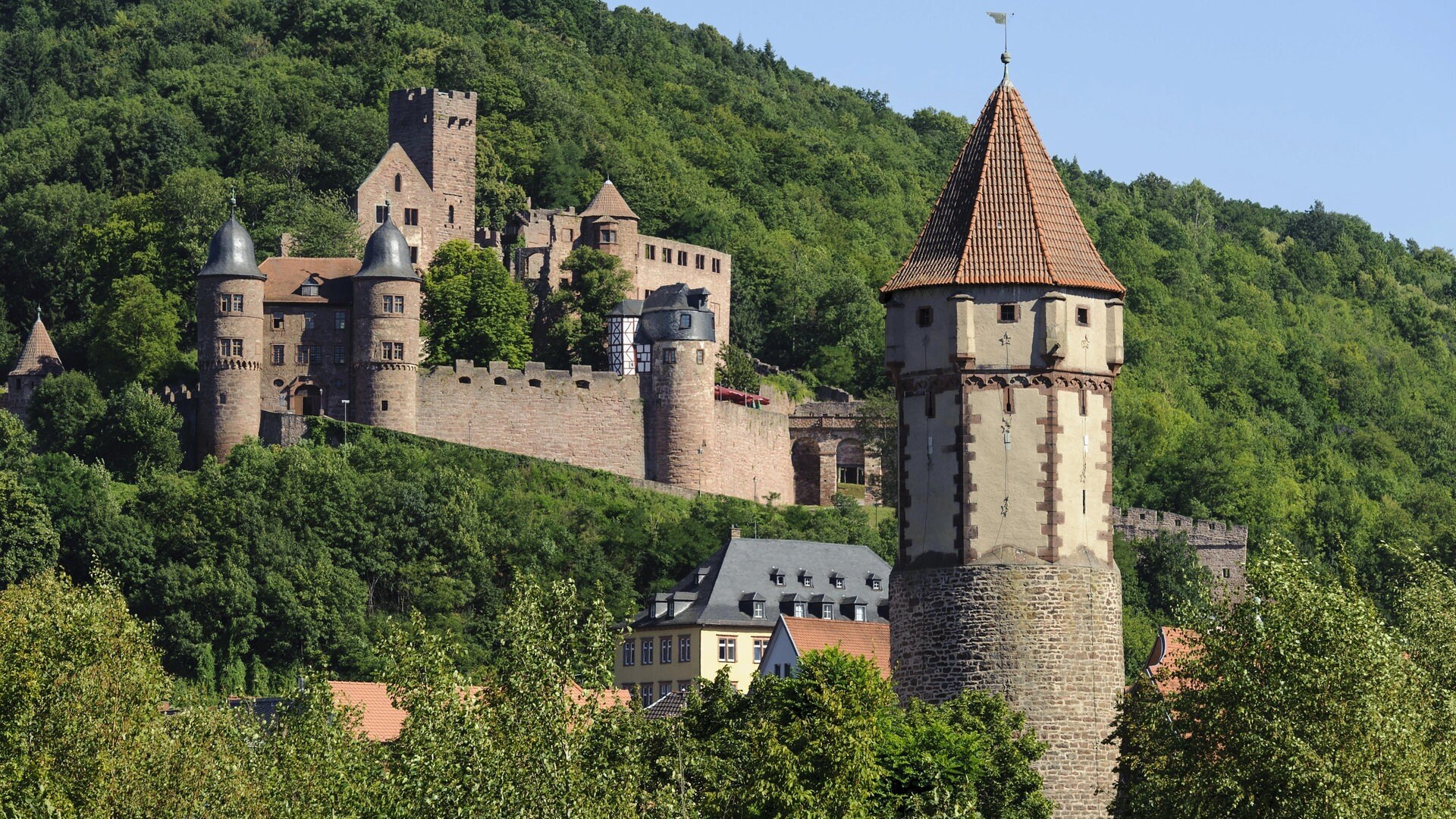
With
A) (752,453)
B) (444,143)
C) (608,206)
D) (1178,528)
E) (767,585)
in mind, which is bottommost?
(767,585)

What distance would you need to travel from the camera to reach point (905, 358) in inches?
1802

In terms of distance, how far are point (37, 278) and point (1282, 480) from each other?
1960 inches

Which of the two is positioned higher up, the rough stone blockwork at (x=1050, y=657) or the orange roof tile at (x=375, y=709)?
the rough stone blockwork at (x=1050, y=657)

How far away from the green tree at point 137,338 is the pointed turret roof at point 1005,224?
56.8 m

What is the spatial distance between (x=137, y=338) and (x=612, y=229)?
1927 centimetres

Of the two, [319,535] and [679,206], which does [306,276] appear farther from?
[679,206]

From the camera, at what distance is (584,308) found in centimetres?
10781

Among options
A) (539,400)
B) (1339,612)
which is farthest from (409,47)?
(1339,612)

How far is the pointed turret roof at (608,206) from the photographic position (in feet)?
371

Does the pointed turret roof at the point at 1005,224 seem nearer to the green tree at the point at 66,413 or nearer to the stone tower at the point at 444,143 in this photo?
the green tree at the point at 66,413

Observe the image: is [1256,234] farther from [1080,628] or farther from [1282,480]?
[1080,628]

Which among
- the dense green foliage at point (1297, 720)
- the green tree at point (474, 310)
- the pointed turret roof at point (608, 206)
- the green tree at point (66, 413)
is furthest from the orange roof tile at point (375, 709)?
the pointed turret roof at point (608, 206)

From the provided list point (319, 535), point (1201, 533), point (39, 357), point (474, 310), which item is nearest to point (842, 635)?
point (319, 535)

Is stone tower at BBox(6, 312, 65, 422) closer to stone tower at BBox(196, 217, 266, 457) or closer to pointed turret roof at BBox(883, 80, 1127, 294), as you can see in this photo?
stone tower at BBox(196, 217, 266, 457)
